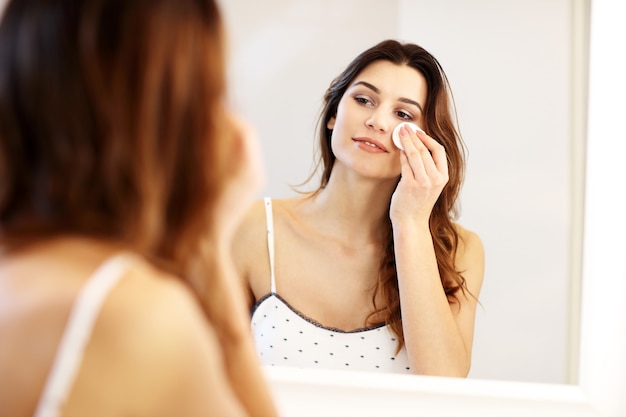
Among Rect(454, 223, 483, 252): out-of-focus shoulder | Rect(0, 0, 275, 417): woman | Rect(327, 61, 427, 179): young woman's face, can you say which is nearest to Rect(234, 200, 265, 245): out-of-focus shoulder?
Rect(327, 61, 427, 179): young woman's face

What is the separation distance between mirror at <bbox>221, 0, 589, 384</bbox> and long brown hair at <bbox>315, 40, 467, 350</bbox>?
14mm

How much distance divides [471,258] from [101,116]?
26.3 inches

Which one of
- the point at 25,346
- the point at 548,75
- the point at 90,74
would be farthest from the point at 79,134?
the point at 548,75

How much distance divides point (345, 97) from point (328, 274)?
0.25 metres

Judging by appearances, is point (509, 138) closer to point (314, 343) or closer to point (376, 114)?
point (376, 114)

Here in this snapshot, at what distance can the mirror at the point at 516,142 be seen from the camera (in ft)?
3.46

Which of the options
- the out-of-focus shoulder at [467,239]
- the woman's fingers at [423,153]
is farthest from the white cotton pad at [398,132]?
the out-of-focus shoulder at [467,239]

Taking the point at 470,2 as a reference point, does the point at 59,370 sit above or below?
below

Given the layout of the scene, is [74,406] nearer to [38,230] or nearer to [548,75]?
[38,230]

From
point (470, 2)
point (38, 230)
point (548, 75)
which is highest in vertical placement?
point (470, 2)

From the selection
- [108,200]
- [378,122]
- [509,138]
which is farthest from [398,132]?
[108,200]

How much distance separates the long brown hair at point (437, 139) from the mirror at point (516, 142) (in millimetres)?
14

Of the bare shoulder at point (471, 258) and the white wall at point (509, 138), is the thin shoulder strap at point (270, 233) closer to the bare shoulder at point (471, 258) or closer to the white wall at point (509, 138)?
the white wall at point (509, 138)

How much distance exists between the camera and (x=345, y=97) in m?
1.09
